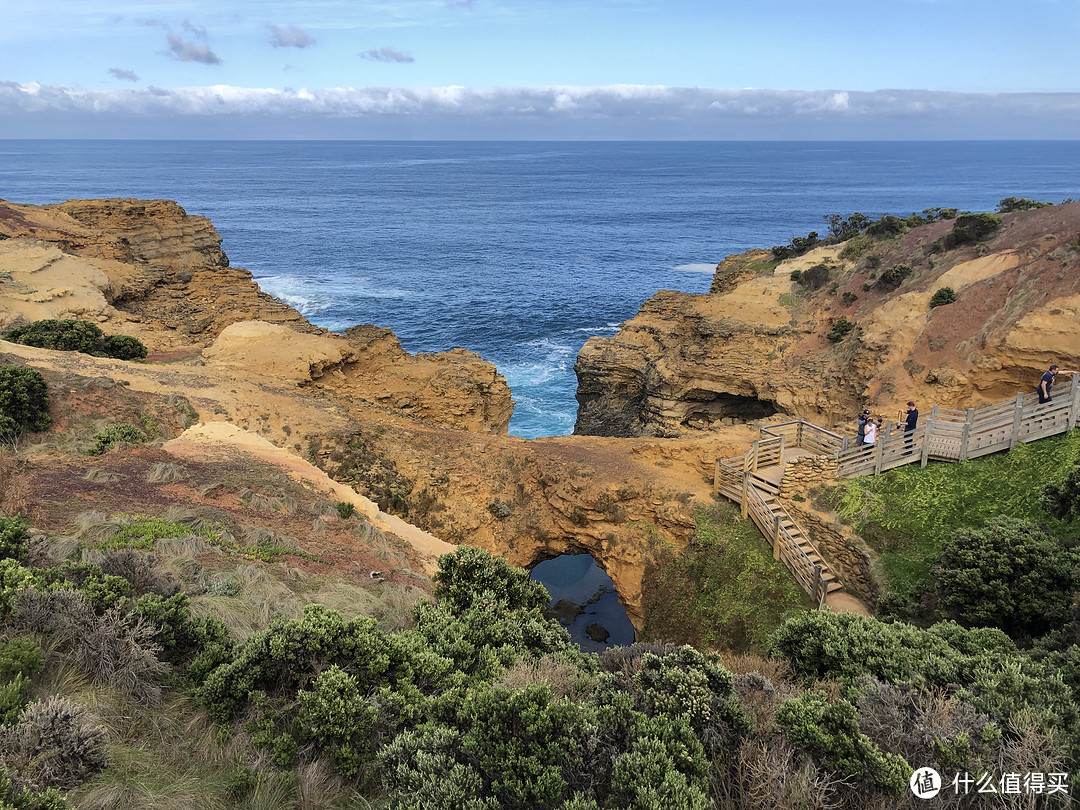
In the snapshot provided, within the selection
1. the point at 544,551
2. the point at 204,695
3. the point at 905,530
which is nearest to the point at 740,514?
the point at 905,530

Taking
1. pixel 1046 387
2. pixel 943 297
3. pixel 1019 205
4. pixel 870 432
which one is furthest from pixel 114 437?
pixel 1019 205

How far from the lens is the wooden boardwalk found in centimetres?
1856

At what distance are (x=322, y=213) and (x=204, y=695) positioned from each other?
125 metres

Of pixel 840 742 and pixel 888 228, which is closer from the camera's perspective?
pixel 840 742

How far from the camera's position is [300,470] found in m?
18.2

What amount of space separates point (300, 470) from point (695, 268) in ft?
235

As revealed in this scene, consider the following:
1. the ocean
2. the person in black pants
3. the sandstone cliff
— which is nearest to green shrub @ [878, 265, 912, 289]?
the sandstone cliff

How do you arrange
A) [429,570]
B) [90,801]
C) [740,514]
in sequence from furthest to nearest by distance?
[740,514] → [429,570] → [90,801]

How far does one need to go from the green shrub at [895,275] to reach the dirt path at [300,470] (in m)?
26.7

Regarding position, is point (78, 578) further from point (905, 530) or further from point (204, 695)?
point (905, 530)

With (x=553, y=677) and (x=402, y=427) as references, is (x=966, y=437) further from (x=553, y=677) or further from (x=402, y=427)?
(x=402, y=427)

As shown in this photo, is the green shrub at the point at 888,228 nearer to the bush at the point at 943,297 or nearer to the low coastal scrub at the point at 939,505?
the bush at the point at 943,297

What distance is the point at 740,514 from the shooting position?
69.8 feet

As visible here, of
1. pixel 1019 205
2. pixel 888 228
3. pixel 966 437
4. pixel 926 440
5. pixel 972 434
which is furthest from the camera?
pixel 888 228
